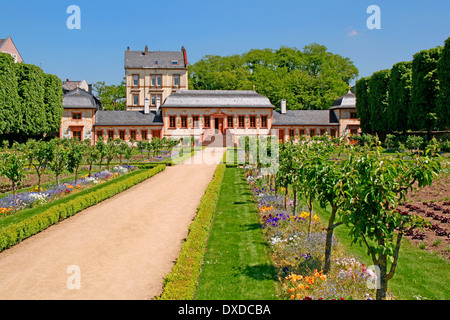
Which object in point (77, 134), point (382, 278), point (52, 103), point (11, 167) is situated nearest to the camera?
point (382, 278)

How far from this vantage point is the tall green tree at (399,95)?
3362 centimetres

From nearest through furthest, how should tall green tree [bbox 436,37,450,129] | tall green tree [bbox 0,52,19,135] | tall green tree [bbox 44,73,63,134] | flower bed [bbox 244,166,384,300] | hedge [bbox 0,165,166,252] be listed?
flower bed [bbox 244,166,384,300] → hedge [bbox 0,165,166,252] → tall green tree [bbox 436,37,450,129] → tall green tree [bbox 0,52,19,135] → tall green tree [bbox 44,73,63,134]

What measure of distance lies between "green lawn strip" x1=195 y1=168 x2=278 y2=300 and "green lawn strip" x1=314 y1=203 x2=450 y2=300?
1.90 metres

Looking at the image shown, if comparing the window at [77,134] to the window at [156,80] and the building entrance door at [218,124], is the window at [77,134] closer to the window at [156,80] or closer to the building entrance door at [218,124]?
the building entrance door at [218,124]

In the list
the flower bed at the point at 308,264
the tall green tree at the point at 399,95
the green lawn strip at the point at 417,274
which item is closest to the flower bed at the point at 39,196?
the flower bed at the point at 308,264

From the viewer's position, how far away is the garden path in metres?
6.57

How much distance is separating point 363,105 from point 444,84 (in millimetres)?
14179

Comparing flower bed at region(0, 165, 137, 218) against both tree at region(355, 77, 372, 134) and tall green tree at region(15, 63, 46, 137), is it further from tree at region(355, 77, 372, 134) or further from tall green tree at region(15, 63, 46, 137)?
tree at region(355, 77, 372, 134)

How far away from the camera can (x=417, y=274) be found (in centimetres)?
712

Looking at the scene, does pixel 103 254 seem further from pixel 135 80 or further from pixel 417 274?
pixel 135 80

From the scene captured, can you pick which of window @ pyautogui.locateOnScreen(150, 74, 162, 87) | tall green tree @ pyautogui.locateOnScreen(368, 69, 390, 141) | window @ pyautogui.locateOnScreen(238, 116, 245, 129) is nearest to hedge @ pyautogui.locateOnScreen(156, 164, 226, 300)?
tall green tree @ pyautogui.locateOnScreen(368, 69, 390, 141)

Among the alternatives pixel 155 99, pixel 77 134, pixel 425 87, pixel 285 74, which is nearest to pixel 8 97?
pixel 77 134
